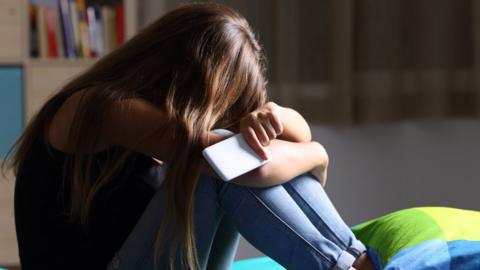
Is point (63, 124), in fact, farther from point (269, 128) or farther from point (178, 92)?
point (269, 128)

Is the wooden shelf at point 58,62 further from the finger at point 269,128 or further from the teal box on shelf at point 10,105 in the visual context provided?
the finger at point 269,128

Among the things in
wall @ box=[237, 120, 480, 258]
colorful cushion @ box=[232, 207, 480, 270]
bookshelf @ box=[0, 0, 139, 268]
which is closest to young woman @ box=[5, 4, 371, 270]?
colorful cushion @ box=[232, 207, 480, 270]

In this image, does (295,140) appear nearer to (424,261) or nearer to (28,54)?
(424,261)

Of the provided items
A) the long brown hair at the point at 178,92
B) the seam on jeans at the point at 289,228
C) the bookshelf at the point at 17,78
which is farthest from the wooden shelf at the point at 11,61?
the seam on jeans at the point at 289,228

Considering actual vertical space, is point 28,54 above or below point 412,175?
above

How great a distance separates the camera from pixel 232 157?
1083 mm

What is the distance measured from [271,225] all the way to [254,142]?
0.41 feet

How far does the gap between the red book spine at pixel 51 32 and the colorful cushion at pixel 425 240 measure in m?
1.18

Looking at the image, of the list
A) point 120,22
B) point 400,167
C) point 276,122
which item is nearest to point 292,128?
point 276,122

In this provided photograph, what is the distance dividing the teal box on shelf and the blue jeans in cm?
137

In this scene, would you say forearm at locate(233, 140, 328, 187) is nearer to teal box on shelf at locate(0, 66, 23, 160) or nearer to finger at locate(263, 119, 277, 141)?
finger at locate(263, 119, 277, 141)

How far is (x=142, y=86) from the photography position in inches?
48.6

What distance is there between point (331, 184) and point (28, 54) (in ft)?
3.72

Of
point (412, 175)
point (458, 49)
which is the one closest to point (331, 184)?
point (412, 175)
